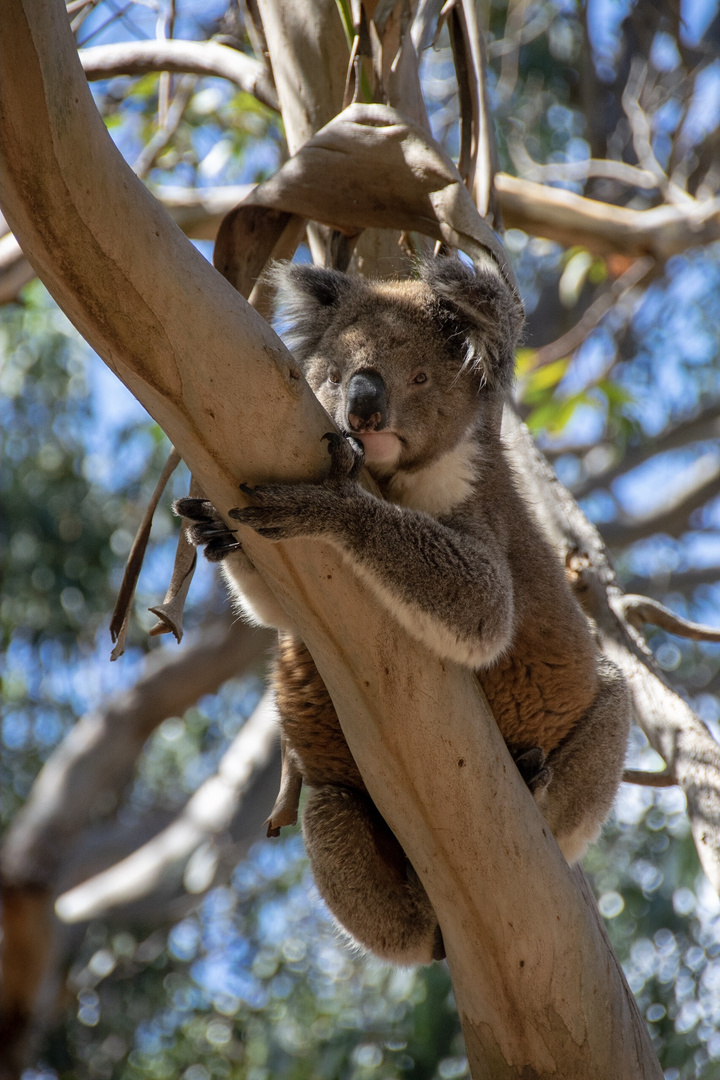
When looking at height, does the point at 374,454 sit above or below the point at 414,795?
above

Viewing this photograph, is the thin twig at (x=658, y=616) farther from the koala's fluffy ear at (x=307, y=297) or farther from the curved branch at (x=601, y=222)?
the curved branch at (x=601, y=222)

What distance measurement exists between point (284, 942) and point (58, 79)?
8672 millimetres

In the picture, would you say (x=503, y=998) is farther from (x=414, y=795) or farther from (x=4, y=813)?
(x=4, y=813)

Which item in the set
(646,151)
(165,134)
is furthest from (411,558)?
(646,151)

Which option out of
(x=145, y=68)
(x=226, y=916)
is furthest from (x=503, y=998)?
(x=226, y=916)

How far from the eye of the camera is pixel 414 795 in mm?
2064

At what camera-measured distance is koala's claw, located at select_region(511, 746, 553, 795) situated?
95.5 inches

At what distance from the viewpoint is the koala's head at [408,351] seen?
7.88 feet

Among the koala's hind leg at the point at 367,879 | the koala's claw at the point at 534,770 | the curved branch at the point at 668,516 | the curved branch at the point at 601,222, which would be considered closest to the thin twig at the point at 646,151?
the curved branch at the point at 601,222

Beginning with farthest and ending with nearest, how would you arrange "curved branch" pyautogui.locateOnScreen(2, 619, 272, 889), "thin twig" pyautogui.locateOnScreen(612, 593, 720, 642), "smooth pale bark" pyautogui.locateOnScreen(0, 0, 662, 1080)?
"curved branch" pyautogui.locateOnScreen(2, 619, 272, 889) → "thin twig" pyautogui.locateOnScreen(612, 593, 720, 642) → "smooth pale bark" pyautogui.locateOnScreen(0, 0, 662, 1080)

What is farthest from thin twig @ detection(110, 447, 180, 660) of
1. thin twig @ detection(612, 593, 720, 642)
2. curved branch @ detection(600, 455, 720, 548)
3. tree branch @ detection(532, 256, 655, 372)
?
curved branch @ detection(600, 455, 720, 548)

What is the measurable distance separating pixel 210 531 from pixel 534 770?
975mm

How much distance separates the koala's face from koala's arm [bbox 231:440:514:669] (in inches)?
9.3

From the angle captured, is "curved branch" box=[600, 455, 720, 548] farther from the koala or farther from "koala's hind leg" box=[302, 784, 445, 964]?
"koala's hind leg" box=[302, 784, 445, 964]
